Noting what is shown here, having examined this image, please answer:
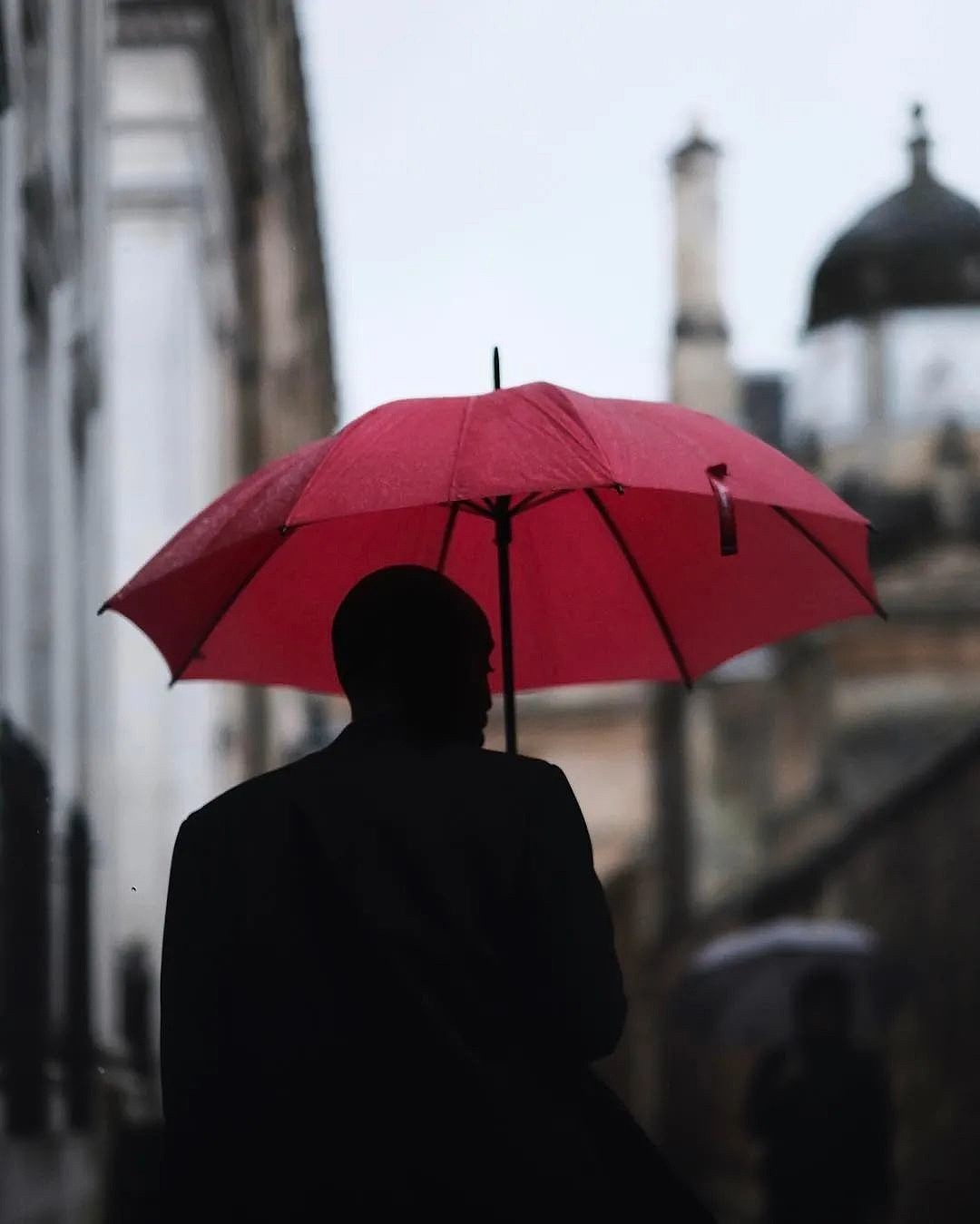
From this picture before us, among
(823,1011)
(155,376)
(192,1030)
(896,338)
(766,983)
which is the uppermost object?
(896,338)

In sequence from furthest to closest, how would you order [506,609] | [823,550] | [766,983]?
[766,983] < [823,550] < [506,609]

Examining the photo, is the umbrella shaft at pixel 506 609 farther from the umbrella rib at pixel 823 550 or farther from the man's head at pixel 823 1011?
the man's head at pixel 823 1011

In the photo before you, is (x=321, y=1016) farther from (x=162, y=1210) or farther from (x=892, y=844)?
(x=892, y=844)

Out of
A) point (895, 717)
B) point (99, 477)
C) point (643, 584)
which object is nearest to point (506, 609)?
point (643, 584)

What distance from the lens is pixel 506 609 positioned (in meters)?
3.80

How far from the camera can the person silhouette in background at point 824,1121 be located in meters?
8.16

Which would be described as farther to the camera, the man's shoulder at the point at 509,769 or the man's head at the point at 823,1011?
the man's head at the point at 823,1011

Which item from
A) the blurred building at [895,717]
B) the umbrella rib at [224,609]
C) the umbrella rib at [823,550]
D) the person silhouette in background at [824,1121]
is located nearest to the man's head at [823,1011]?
the person silhouette in background at [824,1121]

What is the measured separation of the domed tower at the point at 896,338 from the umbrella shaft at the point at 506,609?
101 ft

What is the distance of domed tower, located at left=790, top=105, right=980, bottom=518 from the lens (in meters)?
34.9

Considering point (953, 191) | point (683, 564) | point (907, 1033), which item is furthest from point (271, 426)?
point (953, 191)

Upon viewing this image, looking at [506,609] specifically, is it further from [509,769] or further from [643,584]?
[509,769]

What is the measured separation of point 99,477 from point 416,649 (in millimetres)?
7231

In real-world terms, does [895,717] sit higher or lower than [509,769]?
lower
